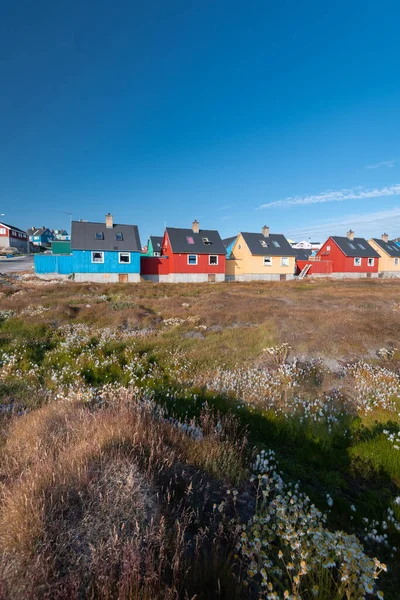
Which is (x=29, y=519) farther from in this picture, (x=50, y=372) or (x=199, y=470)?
(x=50, y=372)

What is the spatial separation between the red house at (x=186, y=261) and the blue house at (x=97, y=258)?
2.54 meters

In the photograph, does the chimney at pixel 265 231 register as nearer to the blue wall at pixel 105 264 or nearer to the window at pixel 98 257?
the blue wall at pixel 105 264

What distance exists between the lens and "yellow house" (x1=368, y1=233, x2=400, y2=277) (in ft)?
177

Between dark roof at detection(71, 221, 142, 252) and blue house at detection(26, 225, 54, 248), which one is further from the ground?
blue house at detection(26, 225, 54, 248)

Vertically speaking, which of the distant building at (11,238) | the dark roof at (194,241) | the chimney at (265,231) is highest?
the distant building at (11,238)

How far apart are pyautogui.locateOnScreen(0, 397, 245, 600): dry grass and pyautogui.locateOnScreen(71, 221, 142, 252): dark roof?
33607 mm

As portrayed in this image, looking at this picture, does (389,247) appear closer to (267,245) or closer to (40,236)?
(267,245)

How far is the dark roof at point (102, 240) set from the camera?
1382 inches

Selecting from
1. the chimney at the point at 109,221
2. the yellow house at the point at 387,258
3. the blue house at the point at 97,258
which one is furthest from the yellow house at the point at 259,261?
the yellow house at the point at 387,258

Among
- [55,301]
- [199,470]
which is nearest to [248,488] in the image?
[199,470]

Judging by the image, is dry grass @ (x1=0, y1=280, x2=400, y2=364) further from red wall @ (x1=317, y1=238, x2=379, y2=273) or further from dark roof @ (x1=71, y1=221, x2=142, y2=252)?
red wall @ (x1=317, y1=238, x2=379, y2=273)

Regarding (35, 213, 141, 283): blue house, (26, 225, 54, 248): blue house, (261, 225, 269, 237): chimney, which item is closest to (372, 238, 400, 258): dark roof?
(261, 225, 269, 237): chimney

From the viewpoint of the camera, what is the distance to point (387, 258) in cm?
5409

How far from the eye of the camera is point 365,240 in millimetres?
55219
